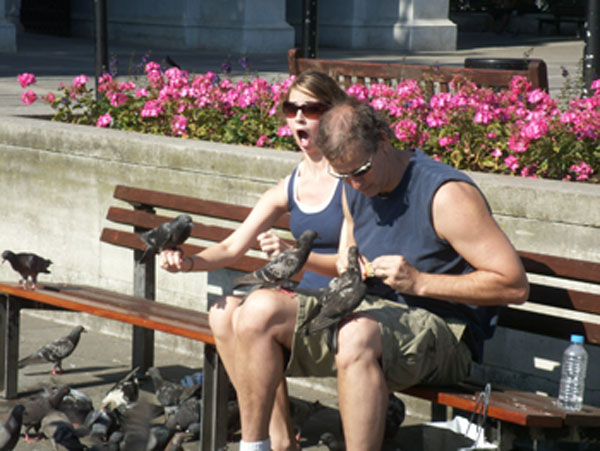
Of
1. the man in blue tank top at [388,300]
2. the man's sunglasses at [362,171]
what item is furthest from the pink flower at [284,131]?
the man's sunglasses at [362,171]

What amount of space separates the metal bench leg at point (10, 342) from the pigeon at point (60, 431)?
62 centimetres

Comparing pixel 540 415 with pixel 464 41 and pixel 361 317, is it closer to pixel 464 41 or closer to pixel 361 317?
pixel 361 317

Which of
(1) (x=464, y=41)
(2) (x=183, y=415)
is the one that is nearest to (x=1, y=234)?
(2) (x=183, y=415)

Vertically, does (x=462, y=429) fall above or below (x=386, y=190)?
below

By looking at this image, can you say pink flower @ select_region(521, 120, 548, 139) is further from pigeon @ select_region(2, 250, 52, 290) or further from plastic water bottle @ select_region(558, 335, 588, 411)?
pigeon @ select_region(2, 250, 52, 290)

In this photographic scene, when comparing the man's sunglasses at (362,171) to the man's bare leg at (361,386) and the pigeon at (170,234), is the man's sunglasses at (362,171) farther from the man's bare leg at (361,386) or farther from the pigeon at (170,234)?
the pigeon at (170,234)

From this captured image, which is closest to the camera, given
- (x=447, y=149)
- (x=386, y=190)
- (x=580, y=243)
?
(x=386, y=190)

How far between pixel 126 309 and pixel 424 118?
2.14 metres

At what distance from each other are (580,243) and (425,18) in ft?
62.9

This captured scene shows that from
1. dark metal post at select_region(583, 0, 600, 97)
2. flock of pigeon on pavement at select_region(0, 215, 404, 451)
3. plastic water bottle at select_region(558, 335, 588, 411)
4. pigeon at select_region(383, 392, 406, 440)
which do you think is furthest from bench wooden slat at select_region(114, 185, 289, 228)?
dark metal post at select_region(583, 0, 600, 97)

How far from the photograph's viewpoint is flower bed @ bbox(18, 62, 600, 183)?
5.27m

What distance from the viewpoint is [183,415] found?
472 cm

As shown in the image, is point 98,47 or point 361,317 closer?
point 361,317

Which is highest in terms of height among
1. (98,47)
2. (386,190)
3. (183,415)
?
(98,47)
